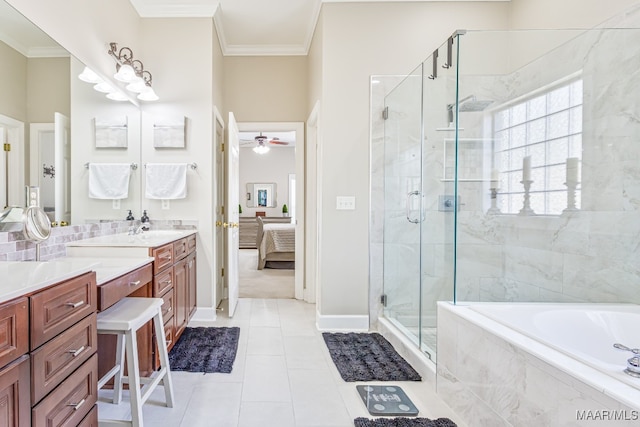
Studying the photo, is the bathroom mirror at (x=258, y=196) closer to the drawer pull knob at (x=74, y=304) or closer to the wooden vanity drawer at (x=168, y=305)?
the wooden vanity drawer at (x=168, y=305)

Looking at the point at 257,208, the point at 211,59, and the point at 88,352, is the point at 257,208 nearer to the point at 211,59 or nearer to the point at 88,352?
the point at 211,59

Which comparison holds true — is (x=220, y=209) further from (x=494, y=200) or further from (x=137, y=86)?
(x=494, y=200)

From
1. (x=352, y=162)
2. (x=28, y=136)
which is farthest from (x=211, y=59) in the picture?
(x=28, y=136)

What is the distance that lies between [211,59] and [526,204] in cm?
301

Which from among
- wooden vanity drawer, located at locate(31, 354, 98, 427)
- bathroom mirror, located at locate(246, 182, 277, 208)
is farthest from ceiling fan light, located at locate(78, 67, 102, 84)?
bathroom mirror, located at locate(246, 182, 277, 208)

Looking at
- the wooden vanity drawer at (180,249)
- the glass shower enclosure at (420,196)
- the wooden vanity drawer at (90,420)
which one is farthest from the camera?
the wooden vanity drawer at (180,249)

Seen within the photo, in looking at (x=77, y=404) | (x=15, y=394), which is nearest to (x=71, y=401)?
(x=77, y=404)

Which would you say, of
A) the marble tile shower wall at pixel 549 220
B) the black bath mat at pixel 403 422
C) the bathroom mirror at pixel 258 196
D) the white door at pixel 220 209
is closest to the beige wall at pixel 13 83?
the white door at pixel 220 209

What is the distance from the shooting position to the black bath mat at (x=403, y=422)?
5.57 ft

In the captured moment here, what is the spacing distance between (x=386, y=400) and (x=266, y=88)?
3319 mm

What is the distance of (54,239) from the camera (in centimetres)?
202

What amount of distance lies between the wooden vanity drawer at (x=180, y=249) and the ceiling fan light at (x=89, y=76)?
125 centimetres

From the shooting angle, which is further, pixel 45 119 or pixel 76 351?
pixel 45 119

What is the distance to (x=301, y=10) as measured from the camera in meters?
3.27
